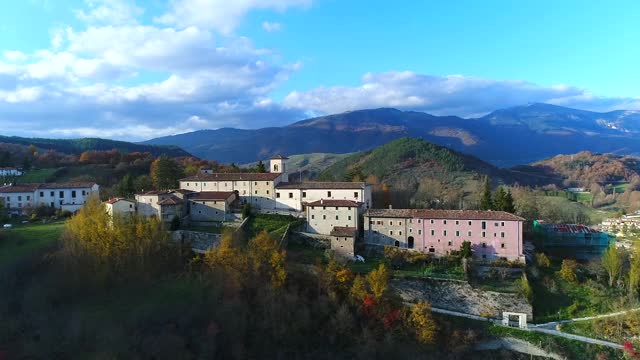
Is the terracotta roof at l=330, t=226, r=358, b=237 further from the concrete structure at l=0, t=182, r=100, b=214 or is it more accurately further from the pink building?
the concrete structure at l=0, t=182, r=100, b=214

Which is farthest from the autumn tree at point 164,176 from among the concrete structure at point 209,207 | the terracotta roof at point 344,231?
the terracotta roof at point 344,231

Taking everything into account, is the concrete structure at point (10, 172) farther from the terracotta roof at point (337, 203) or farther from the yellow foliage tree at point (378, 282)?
the yellow foliage tree at point (378, 282)

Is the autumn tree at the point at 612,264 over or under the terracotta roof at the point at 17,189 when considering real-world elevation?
under

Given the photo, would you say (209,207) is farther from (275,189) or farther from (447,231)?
(447,231)

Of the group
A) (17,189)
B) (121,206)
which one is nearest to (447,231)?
(121,206)

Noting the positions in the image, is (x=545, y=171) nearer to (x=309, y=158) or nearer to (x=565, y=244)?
(x=309, y=158)

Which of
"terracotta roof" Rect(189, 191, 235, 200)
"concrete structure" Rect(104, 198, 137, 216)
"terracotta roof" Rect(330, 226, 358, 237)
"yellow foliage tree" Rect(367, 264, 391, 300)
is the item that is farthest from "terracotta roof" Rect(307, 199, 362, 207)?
"concrete structure" Rect(104, 198, 137, 216)

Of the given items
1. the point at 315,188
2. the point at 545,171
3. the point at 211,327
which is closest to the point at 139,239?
the point at 211,327
